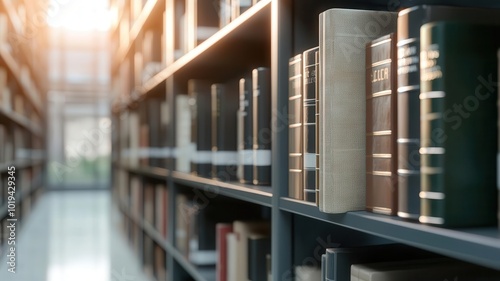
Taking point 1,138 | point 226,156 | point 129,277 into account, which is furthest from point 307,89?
point 1,138

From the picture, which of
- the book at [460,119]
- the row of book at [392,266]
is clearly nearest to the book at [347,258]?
the row of book at [392,266]

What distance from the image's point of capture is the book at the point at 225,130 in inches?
75.2

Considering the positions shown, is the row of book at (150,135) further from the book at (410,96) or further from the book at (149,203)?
the book at (410,96)

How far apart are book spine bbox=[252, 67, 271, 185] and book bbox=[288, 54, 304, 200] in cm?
25

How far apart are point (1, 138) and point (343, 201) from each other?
3.74 m

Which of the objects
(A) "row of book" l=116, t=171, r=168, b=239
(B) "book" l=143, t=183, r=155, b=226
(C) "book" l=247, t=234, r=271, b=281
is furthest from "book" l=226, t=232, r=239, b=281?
(B) "book" l=143, t=183, r=155, b=226

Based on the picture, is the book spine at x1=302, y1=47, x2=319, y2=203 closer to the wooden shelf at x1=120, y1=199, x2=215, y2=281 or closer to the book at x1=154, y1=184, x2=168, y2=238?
the wooden shelf at x1=120, y1=199, x2=215, y2=281

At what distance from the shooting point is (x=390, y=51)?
0.89 meters

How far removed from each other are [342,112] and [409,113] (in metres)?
0.18

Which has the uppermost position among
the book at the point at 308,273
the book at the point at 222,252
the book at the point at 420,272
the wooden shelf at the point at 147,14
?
the wooden shelf at the point at 147,14

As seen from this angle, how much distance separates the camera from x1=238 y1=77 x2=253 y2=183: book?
5.24ft

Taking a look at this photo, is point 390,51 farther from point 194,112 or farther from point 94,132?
point 94,132

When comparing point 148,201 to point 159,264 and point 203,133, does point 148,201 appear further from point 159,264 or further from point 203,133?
point 203,133

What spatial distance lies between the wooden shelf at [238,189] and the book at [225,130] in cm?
7
